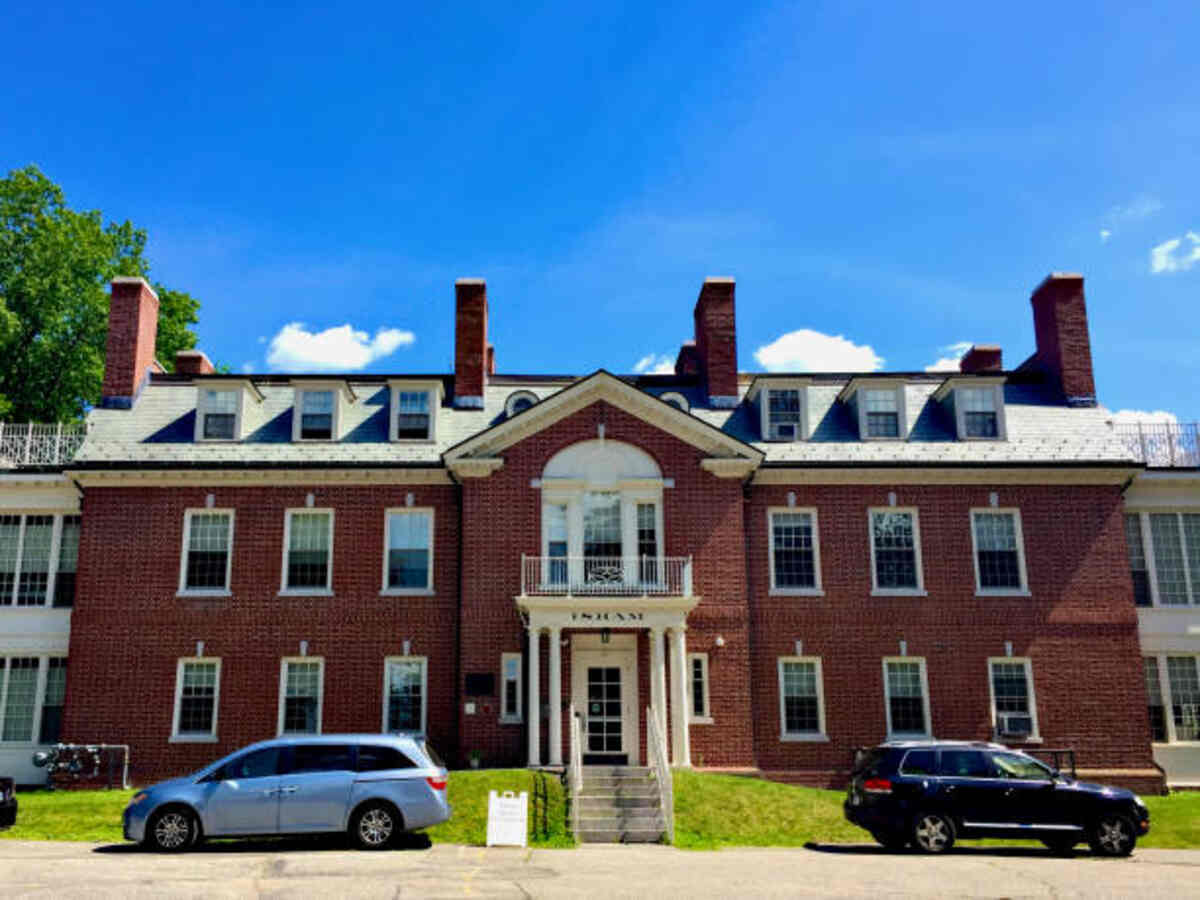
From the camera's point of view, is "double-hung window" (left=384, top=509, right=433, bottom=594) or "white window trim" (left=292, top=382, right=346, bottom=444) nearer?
"double-hung window" (left=384, top=509, right=433, bottom=594)

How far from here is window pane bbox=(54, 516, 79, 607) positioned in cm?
2528

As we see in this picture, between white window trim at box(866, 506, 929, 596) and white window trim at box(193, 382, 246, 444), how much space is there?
15431mm

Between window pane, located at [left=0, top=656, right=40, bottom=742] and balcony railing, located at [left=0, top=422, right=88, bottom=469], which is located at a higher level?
balcony railing, located at [left=0, top=422, right=88, bottom=469]

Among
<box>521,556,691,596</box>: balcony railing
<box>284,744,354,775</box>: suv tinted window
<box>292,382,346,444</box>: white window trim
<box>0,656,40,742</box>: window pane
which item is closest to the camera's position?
<box>284,744,354,775</box>: suv tinted window

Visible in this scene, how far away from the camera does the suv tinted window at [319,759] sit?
49.9 feet

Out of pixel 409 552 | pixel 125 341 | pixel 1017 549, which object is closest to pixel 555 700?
pixel 409 552

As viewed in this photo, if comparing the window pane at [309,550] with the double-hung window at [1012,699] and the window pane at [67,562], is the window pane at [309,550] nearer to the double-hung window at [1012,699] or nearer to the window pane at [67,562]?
the window pane at [67,562]

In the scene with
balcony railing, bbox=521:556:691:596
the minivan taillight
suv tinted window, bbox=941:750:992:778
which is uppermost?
balcony railing, bbox=521:556:691:596

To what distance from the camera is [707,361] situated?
27703mm

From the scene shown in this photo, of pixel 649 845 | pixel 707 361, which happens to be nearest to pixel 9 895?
pixel 649 845

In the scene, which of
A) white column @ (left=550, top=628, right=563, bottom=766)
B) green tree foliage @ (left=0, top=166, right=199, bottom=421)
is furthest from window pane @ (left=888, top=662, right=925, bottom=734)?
green tree foliage @ (left=0, top=166, right=199, bottom=421)

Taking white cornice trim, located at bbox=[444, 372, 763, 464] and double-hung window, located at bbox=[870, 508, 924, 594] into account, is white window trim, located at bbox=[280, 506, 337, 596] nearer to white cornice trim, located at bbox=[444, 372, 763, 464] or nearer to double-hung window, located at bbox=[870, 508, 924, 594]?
white cornice trim, located at bbox=[444, 372, 763, 464]

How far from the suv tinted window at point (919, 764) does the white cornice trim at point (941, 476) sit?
1012 cm

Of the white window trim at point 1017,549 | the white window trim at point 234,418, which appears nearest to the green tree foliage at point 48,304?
the white window trim at point 234,418
